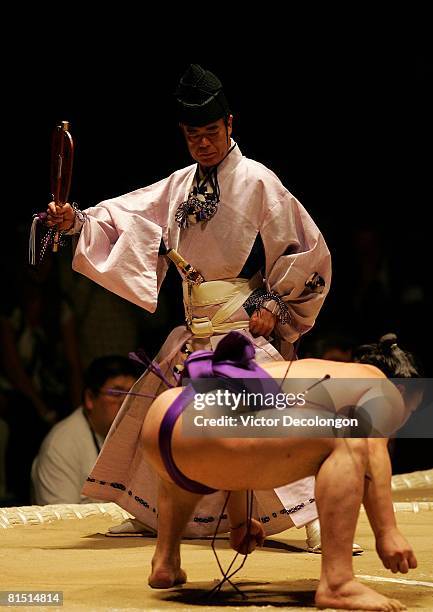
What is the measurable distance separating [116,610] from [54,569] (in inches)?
24.0

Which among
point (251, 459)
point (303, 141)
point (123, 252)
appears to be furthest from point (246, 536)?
point (303, 141)

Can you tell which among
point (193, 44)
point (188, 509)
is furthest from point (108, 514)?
point (193, 44)

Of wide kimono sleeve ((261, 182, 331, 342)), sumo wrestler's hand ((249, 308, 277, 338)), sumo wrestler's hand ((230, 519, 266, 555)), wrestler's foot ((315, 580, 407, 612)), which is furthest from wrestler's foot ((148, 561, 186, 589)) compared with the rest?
wide kimono sleeve ((261, 182, 331, 342))

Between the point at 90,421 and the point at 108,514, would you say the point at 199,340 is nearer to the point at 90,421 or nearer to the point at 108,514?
the point at 108,514

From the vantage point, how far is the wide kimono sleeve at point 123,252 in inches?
125

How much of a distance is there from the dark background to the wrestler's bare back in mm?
2341

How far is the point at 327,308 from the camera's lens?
5250 millimetres

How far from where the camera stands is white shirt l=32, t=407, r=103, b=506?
4332 millimetres

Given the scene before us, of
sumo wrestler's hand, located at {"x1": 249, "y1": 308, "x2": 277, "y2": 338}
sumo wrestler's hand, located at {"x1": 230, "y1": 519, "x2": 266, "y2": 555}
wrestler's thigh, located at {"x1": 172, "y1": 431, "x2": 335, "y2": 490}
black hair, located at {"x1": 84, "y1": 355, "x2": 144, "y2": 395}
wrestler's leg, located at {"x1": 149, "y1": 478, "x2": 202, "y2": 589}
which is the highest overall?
wrestler's thigh, located at {"x1": 172, "y1": 431, "x2": 335, "y2": 490}

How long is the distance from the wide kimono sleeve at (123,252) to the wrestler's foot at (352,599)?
1073mm

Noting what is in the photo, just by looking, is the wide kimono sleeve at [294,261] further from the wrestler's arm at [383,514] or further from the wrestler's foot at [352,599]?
the wrestler's foot at [352,599]

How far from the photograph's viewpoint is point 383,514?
232 centimetres

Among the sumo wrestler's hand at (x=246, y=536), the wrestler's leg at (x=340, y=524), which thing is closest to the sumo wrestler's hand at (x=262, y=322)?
the sumo wrestler's hand at (x=246, y=536)

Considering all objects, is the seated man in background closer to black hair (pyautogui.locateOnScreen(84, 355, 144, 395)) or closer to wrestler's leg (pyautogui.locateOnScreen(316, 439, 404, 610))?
black hair (pyautogui.locateOnScreen(84, 355, 144, 395))
